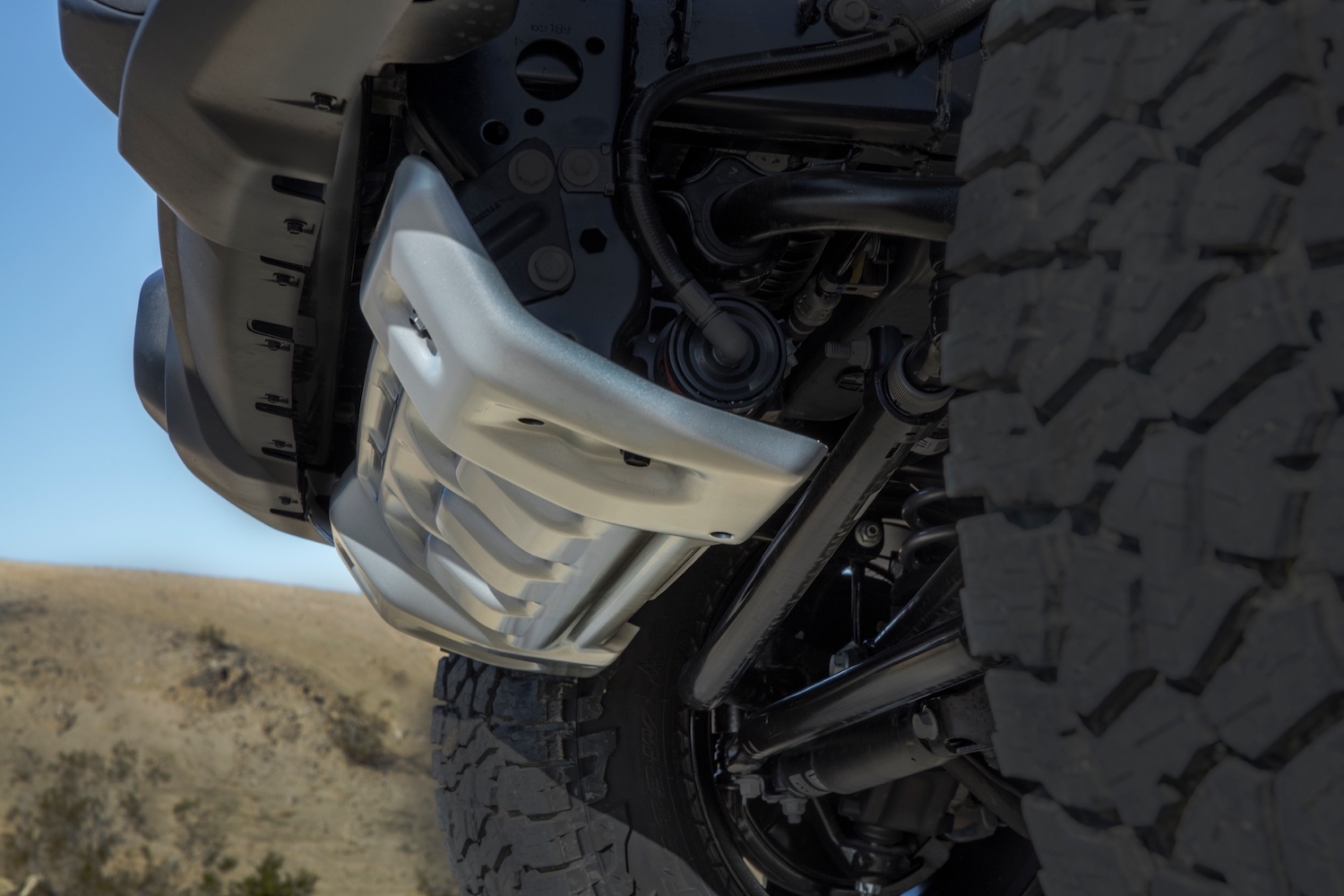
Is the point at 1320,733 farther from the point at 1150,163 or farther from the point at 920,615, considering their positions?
the point at 920,615

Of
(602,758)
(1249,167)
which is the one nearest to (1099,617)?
(1249,167)

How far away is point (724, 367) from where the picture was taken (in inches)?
43.6

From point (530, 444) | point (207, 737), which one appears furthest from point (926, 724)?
point (207, 737)

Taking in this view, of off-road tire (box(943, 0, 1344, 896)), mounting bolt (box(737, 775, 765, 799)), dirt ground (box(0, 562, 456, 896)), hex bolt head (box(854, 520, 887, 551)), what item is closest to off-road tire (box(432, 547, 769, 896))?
mounting bolt (box(737, 775, 765, 799))

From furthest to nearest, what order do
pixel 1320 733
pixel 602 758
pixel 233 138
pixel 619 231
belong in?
pixel 602 758, pixel 619 231, pixel 233 138, pixel 1320 733

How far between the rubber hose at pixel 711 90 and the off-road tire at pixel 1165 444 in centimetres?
39

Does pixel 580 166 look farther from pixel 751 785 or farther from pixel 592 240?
pixel 751 785

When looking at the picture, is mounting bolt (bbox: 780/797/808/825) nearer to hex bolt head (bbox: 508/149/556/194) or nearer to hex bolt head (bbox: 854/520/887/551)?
hex bolt head (bbox: 854/520/887/551)

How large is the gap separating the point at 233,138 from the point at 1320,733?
938 mm

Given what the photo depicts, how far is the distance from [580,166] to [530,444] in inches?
13.7

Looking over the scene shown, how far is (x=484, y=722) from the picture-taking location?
1.73 meters

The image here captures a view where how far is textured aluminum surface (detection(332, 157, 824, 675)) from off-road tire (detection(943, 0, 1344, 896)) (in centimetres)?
26

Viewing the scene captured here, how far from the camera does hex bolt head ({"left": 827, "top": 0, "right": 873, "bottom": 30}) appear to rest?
1.24m

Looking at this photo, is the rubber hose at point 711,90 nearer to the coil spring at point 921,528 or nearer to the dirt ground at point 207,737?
the coil spring at point 921,528
